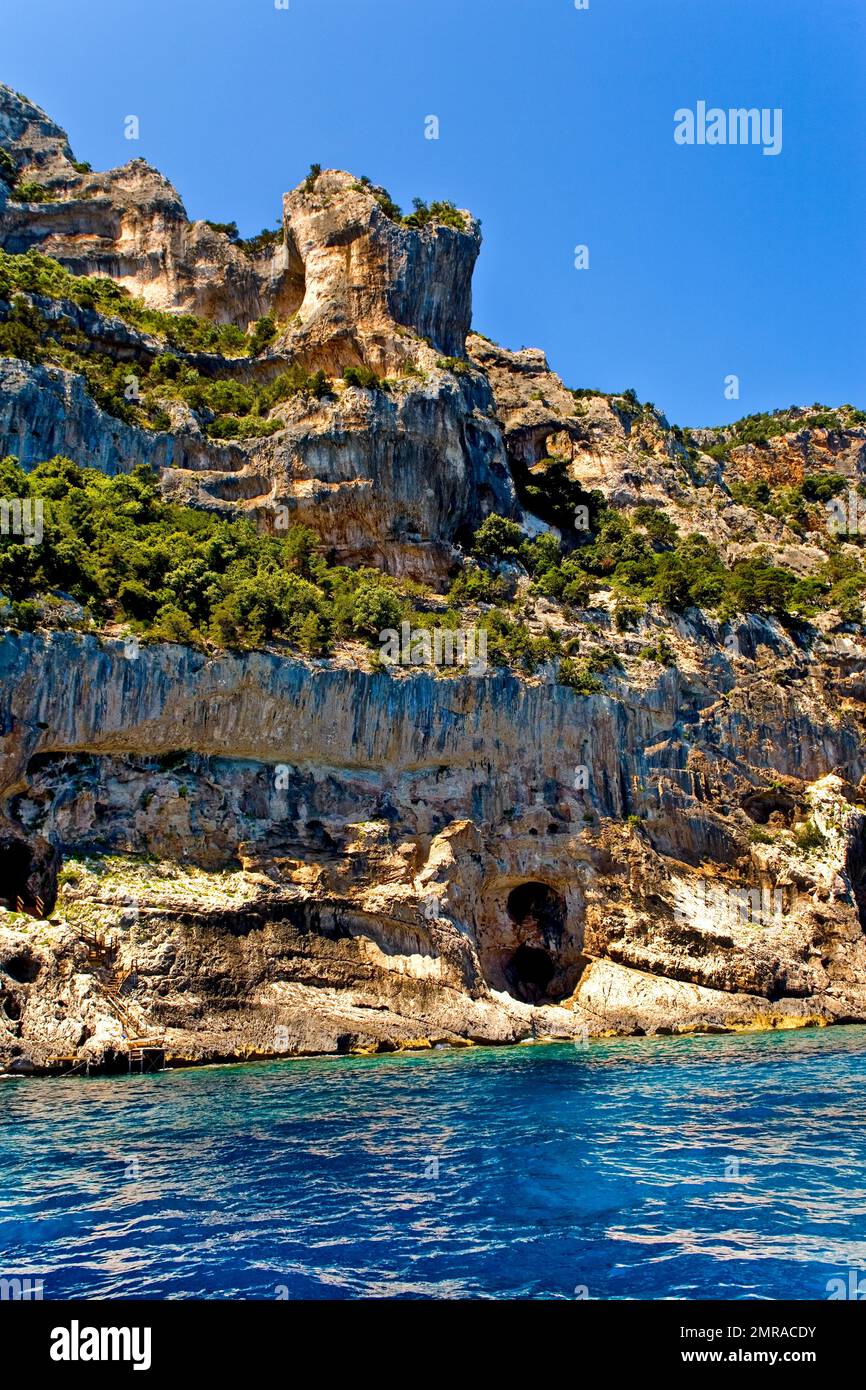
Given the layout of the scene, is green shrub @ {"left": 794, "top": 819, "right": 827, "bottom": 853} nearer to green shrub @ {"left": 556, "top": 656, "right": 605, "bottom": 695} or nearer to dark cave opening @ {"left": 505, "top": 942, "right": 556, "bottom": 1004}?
green shrub @ {"left": 556, "top": 656, "right": 605, "bottom": 695}

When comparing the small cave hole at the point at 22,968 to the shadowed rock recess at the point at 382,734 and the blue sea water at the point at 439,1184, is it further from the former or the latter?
the blue sea water at the point at 439,1184

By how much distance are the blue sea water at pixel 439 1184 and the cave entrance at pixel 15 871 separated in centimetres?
756

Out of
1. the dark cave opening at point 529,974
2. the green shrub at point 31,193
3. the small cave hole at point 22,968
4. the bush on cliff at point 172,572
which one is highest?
the green shrub at point 31,193

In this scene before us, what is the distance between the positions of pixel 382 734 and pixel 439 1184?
2456 cm

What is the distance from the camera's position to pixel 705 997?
38094 mm

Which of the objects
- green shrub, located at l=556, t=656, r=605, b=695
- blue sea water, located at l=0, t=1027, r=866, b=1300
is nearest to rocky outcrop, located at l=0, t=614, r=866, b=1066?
green shrub, located at l=556, t=656, r=605, b=695

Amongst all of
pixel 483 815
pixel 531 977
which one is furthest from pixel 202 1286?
pixel 531 977

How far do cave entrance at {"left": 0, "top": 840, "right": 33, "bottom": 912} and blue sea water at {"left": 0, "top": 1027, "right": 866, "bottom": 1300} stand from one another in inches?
298

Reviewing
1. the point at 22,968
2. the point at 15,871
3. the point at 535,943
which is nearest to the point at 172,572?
the point at 15,871

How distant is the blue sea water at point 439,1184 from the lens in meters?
10.9

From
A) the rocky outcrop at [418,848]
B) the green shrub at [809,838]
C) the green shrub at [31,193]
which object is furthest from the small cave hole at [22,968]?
the green shrub at [31,193]

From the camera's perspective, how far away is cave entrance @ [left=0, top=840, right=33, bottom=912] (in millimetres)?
31891

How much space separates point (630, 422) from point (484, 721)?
4100 centimetres

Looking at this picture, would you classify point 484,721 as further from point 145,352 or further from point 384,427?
point 145,352
